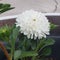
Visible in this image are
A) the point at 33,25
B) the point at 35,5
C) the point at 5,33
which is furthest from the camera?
the point at 35,5

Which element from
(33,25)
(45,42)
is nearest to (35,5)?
(45,42)

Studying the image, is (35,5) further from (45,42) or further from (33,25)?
(33,25)

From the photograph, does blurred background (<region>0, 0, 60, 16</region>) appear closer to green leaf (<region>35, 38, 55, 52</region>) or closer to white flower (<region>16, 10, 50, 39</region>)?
green leaf (<region>35, 38, 55, 52</region>)

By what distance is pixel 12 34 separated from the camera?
1.13 meters

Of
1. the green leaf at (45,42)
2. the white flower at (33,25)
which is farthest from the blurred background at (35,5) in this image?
the white flower at (33,25)

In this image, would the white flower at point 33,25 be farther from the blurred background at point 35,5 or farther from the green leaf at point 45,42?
the blurred background at point 35,5

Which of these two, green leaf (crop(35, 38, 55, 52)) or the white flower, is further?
green leaf (crop(35, 38, 55, 52))

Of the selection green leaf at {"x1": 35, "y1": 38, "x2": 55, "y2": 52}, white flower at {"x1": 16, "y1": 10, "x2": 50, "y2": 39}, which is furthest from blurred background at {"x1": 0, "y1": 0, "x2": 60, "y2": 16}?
white flower at {"x1": 16, "y1": 10, "x2": 50, "y2": 39}

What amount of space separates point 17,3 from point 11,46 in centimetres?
434

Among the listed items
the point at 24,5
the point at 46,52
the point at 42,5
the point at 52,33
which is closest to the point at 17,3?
the point at 24,5

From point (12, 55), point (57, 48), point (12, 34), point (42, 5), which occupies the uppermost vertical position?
point (12, 34)

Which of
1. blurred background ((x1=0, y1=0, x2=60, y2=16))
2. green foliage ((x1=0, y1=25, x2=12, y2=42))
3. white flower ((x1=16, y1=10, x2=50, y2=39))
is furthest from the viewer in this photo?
blurred background ((x1=0, y1=0, x2=60, y2=16))

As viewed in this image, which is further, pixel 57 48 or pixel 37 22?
pixel 57 48

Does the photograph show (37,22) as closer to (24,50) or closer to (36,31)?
(36,31)
